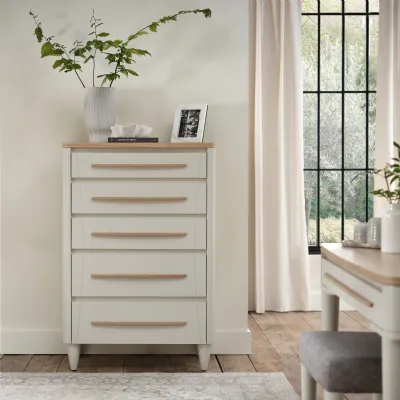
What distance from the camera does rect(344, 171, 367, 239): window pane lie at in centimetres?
584

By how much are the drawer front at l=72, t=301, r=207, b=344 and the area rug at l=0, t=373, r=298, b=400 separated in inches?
7.5

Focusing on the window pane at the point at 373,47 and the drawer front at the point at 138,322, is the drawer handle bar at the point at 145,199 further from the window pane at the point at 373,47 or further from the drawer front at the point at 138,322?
the window pane at the point at 373,47

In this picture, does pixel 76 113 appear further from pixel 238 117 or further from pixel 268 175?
pixel 268 175

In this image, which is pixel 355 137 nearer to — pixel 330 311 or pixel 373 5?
pixel 373 5

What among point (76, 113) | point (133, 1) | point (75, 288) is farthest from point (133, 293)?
point (133, 1)

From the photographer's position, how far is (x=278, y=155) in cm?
554

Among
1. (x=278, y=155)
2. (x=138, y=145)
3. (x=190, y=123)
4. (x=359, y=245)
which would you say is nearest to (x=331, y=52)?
(x=278, y=155)

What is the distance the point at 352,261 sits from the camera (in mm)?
2297

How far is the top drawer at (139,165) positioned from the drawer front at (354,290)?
126cm

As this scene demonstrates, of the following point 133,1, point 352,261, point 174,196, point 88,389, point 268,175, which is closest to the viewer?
point 352,261

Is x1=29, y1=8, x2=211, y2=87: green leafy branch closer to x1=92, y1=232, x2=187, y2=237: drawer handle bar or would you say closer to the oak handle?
the oak handle

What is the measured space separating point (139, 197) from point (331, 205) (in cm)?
246

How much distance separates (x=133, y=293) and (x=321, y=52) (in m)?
2.91

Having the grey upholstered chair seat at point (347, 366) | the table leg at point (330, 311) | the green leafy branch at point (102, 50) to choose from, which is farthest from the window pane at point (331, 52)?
the grey upholstered chair seat at point (347, 366)
